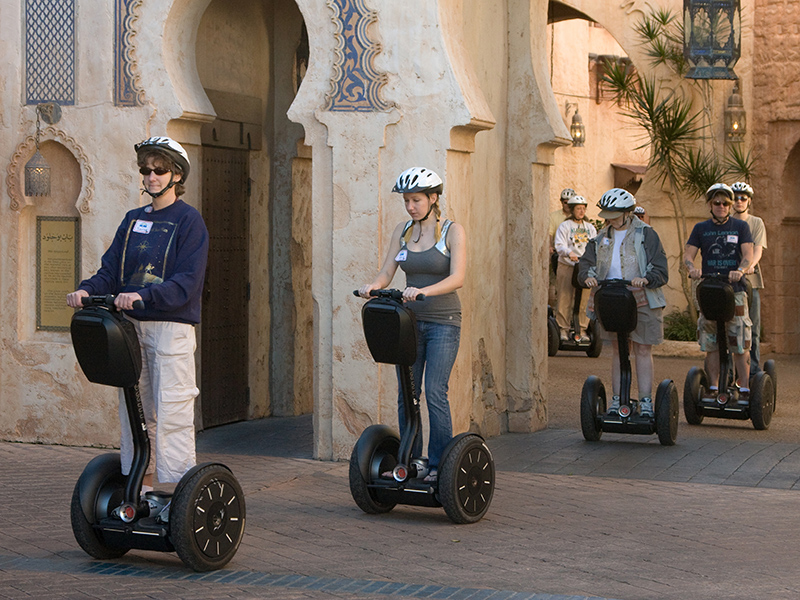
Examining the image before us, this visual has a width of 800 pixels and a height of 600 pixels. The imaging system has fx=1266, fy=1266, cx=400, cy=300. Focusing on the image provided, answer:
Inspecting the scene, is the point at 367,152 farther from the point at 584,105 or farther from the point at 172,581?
the point at 584,105

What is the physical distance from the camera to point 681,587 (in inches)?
217

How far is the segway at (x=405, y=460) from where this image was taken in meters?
6.58

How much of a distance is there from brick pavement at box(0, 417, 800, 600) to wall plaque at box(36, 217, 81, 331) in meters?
1.06

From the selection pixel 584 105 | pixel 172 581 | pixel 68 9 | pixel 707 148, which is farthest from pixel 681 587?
pixel 584 105

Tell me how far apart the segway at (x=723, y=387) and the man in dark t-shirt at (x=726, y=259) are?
9 cm

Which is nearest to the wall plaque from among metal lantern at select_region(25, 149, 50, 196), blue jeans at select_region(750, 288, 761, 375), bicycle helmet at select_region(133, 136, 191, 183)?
metal lantern at select_region(25, 149, 50, 196)

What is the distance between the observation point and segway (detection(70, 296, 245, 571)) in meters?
5.62

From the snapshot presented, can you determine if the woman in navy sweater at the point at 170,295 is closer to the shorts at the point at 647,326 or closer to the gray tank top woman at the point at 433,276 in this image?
the gray tank top woman at the point at 433,276

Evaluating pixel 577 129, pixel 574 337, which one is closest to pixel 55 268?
pixel 574 337

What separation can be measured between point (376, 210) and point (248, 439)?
229 cm

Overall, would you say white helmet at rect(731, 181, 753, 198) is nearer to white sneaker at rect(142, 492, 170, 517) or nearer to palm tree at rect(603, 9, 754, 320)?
palm tree at rect(603, 9, 754, 320)

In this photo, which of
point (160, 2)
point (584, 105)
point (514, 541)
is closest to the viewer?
point (514, 541)

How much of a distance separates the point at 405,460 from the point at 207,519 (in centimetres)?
138

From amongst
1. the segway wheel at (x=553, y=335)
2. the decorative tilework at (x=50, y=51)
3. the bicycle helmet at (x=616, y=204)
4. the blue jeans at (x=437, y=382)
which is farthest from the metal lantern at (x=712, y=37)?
the blue jeans at (x=437, y=382)
